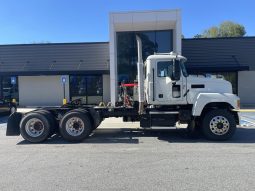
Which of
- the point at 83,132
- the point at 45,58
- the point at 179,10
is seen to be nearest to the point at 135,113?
the point at 83,132

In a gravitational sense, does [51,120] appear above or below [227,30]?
below

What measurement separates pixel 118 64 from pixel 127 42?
1.75 m

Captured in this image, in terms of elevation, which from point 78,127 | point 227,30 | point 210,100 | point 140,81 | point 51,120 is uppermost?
point 227,30

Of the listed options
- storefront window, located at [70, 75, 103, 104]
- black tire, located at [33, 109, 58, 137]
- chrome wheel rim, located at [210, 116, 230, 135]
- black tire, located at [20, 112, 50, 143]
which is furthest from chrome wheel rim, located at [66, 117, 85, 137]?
storefront window, located at [70, 75, 103, 104]

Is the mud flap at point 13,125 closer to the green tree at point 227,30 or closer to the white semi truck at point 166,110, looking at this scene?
the white semi truck at point 166,110

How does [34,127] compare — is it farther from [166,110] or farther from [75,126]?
[166,110]

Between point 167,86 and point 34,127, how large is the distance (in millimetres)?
4441

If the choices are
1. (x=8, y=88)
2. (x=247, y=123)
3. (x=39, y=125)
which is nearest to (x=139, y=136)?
(x=39, y=125)

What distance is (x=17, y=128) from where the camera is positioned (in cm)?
1009

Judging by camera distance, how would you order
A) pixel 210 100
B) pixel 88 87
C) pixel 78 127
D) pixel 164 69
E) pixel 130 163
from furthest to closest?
pixel 88 87, pixel 164 69, pixel 78 127, pixel 210 100, pixel 130 163

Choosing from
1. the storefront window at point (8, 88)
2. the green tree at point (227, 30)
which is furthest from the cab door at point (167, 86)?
the green tree at point (227, 30)

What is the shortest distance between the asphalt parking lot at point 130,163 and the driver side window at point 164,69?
2090 millimetres

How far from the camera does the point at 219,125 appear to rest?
376 inches

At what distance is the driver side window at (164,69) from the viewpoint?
9.73m
